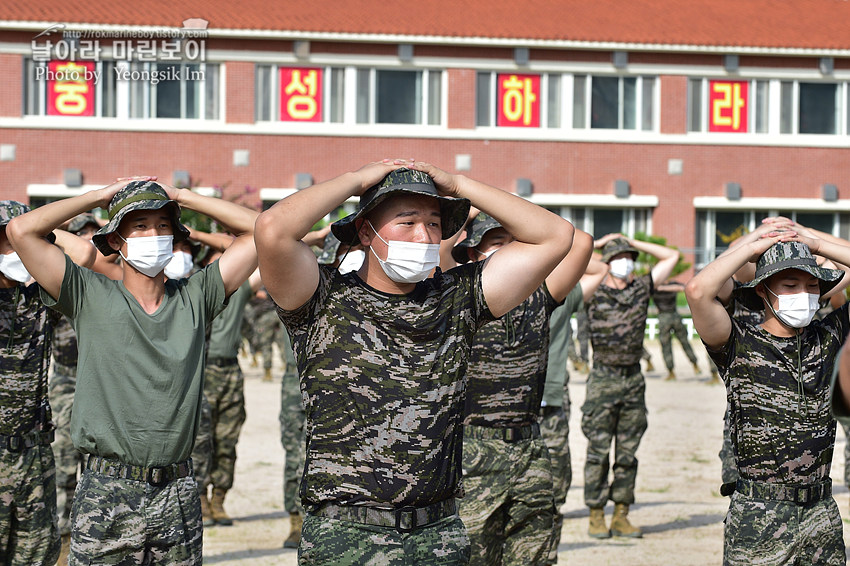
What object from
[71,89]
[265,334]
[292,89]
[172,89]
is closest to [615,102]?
[292,89]

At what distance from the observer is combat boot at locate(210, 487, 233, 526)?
34.2 feet

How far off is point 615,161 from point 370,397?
31937mm

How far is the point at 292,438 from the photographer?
992cm

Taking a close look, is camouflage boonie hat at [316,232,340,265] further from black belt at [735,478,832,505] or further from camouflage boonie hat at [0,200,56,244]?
black belt at [735,478,832,505]

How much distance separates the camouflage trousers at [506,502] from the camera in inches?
244

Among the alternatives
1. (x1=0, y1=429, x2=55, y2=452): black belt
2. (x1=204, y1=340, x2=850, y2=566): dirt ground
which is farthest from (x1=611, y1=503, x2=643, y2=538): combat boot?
(x1=0, y1=429, x2=55, y2=452): black belt

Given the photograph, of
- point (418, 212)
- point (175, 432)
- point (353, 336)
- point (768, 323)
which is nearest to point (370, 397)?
point (353, 336)

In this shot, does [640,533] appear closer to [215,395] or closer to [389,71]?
[215,395]

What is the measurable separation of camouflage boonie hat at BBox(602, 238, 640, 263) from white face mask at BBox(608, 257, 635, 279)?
8 centimetres

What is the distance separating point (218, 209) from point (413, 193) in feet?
5.51

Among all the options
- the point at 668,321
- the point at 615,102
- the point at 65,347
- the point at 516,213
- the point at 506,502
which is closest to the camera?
the point at 516,213

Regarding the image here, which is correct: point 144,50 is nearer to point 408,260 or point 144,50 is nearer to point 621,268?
point 621,268

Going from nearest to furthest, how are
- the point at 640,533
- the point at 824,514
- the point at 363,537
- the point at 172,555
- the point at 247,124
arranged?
the point at 363,537
the point at 172,555
the point at 824,514
the point at 640,533
the point at 247,124

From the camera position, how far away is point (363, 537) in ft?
13.8
